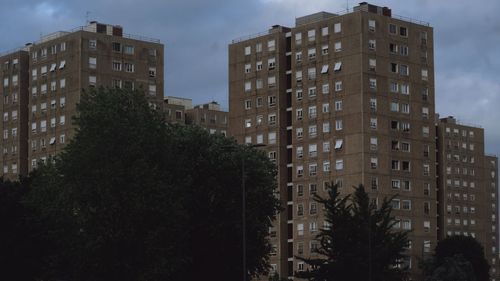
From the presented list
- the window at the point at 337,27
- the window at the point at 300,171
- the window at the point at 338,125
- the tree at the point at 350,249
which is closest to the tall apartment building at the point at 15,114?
the window at the point at 300,171

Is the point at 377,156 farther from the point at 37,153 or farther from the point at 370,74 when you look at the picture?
the point at 37,153

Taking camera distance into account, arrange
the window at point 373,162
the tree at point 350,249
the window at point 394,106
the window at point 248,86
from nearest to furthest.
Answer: the tree at point 350,249 → the window at point 373,162 → the window at point 394,106 → the window at point 248,86

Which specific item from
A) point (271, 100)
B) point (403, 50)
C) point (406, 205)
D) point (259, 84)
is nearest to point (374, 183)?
point (406, 205)

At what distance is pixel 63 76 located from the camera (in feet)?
476

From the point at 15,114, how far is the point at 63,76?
1360 centimetres

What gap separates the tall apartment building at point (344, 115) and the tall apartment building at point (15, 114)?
34.6 meters

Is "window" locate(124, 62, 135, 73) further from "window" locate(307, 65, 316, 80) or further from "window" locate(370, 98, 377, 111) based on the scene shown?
"window" locate(370, 98, 377, 111)

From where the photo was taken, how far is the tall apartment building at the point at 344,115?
12662cm

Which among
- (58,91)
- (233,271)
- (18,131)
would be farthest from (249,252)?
(18,131)

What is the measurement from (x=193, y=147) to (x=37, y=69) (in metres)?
81.2

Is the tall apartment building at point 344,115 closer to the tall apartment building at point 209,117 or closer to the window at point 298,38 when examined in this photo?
the window at point 298,38

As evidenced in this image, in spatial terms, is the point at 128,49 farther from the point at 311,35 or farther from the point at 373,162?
the point at 373,162

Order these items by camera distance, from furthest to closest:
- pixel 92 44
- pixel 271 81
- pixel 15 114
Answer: pixel 15 114 < pixel 92 44 < pixel 271 81

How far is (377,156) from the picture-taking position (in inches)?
4983
